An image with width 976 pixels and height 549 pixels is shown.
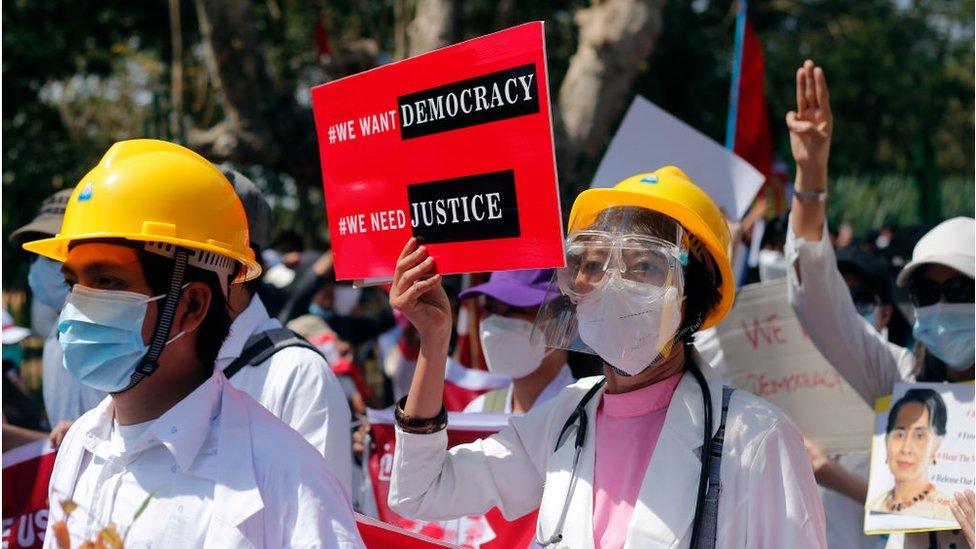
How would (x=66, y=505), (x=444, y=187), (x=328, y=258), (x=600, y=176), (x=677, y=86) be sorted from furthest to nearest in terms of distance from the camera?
(x=677, y=86)
(x=328, y=258)
(x=600, y=176)
(x=444, y=187)
(x=66, y=505)

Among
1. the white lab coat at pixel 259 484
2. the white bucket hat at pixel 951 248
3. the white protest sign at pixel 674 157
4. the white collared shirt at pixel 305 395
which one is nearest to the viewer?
the white lab coat at pixel 259 484

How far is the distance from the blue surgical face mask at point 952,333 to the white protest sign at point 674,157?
173 centimetres

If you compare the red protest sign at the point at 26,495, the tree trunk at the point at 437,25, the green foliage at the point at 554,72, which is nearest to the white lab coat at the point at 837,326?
the red protest sign at the point at 26,495

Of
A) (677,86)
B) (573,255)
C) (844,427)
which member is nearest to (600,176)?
(844,427)

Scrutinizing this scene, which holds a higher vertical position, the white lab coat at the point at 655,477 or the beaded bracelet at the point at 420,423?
the beaded bracelet at the point at 420,423

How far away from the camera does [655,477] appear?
8.40 ft

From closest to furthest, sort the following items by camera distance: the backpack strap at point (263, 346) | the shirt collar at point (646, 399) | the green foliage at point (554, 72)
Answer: the shirt collar at point (646, 399)
the backpack strap at point (263, 346)
the green foliage at point (554, 72)

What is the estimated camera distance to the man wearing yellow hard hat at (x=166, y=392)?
7.15ft

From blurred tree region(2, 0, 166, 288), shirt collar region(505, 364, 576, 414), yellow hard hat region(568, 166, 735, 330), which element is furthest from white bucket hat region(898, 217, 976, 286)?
blurred tree region(2, 0, 166, 288)

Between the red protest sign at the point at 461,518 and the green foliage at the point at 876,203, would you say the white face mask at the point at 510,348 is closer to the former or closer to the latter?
the red protest sign at the point at 461,518

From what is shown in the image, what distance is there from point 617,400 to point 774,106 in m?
20.4

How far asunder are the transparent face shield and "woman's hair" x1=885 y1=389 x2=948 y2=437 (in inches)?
51.9

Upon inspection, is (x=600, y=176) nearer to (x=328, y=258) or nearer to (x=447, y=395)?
(x=447, y=395)

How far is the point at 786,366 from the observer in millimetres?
4781
